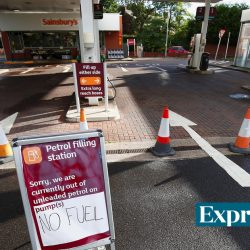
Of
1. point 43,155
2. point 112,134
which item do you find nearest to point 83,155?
point 43,155

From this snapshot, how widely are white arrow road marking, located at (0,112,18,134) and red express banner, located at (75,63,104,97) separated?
6.39 feet

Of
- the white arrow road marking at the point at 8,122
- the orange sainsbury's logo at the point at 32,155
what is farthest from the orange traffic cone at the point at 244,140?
the white arrow road marking at the point at 8,122

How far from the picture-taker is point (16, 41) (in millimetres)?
23547

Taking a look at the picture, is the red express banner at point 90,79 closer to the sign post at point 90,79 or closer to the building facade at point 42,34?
the sign post at point 90,79

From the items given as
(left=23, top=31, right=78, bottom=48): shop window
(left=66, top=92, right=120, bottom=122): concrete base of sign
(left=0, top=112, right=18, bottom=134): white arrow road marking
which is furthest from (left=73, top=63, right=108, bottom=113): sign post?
(left=23, top=31, right=78, bottom=48): shop window

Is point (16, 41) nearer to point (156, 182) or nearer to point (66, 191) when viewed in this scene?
point (156, 182)

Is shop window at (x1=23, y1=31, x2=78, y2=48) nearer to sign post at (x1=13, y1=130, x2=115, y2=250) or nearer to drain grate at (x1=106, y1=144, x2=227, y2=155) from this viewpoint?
drain grate at (x1=106, y1=144, x2=227, y2=155)

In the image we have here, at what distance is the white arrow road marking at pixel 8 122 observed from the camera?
5711 mm

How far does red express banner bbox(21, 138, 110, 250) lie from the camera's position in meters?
1.89

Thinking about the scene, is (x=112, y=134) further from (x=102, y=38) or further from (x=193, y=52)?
(x=102, y=38)

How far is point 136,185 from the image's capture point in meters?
3.57

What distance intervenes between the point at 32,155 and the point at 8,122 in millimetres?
4964

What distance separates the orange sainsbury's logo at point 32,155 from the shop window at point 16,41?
995 inches

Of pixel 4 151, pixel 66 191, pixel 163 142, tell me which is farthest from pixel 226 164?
pixel 4 151
